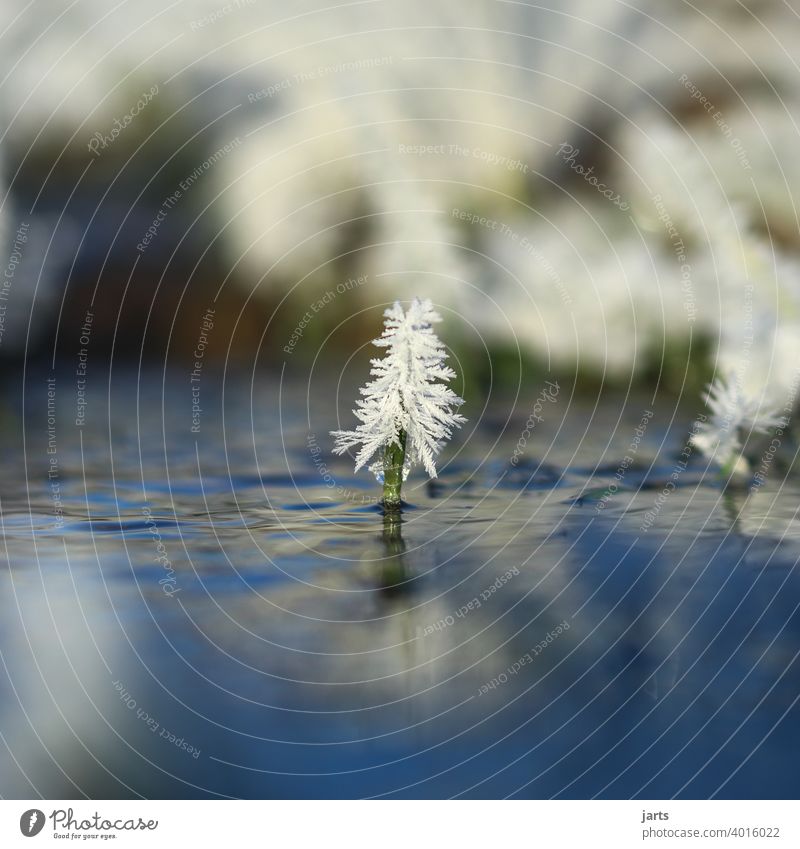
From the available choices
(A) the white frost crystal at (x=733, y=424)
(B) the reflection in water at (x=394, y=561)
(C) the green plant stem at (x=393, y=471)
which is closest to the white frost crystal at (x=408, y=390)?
(C) the green plant stem at (x=393, y=471)

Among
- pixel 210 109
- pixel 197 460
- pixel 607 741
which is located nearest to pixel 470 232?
pixel 210 109

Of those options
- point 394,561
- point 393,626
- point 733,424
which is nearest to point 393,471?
point 394,561

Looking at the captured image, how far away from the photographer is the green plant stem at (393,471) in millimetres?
4565

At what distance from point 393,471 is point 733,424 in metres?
2.37

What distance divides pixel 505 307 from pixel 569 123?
1.73 meters

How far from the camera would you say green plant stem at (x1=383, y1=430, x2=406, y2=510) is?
457 cm

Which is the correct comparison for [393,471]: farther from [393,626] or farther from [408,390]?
[393,626]

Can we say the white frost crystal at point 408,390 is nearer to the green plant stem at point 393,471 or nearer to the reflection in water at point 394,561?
the green plant stem at point 393,471

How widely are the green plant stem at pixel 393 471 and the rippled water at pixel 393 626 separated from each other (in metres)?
→ 0.10

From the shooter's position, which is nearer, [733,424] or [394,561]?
[394,561]

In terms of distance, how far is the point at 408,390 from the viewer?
4355 millimetres

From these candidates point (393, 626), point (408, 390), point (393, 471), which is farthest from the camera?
point (393, 471)

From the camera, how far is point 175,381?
7.68m

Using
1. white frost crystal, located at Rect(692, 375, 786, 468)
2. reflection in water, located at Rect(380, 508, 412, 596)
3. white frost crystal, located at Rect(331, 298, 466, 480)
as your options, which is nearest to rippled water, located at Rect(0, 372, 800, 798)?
Answer: reflection in water, located at Rect(380, 508, 412, 596)
